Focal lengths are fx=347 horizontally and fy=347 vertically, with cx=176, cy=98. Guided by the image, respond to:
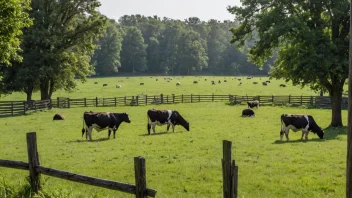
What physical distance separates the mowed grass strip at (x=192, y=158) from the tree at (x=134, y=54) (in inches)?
3873

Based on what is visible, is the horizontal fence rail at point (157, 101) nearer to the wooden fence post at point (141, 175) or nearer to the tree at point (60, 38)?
the tree at point (60, 38)

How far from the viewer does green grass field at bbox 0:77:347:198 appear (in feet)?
33.1

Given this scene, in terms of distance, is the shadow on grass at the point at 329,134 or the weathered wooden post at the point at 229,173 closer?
the weathered wooden post at the point at 229,173

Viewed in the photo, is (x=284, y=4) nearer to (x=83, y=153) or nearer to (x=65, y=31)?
(x=83, y=153)

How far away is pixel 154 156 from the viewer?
577 inches

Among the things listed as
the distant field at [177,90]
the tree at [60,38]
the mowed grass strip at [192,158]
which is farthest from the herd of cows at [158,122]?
the distant field at [177,90]

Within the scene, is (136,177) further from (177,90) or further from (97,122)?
(177,90)

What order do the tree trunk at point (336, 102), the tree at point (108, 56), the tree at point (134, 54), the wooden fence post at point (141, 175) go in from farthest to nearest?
the tree at point (134, 54), the tree at point (108, 56), the tree trunk at point (336, 102), the wooden fence post at point (141, 175)

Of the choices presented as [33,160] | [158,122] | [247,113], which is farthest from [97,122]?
[247,113]

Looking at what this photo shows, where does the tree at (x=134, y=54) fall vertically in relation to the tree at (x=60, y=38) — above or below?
above

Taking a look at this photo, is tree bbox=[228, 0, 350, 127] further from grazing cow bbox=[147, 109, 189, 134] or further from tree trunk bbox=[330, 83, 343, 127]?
grazing cow bbox=[147, 109, 189, 134]

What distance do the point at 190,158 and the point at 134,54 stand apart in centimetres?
11088

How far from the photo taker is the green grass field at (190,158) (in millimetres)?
10086

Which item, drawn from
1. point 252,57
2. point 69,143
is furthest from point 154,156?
point 252,57
